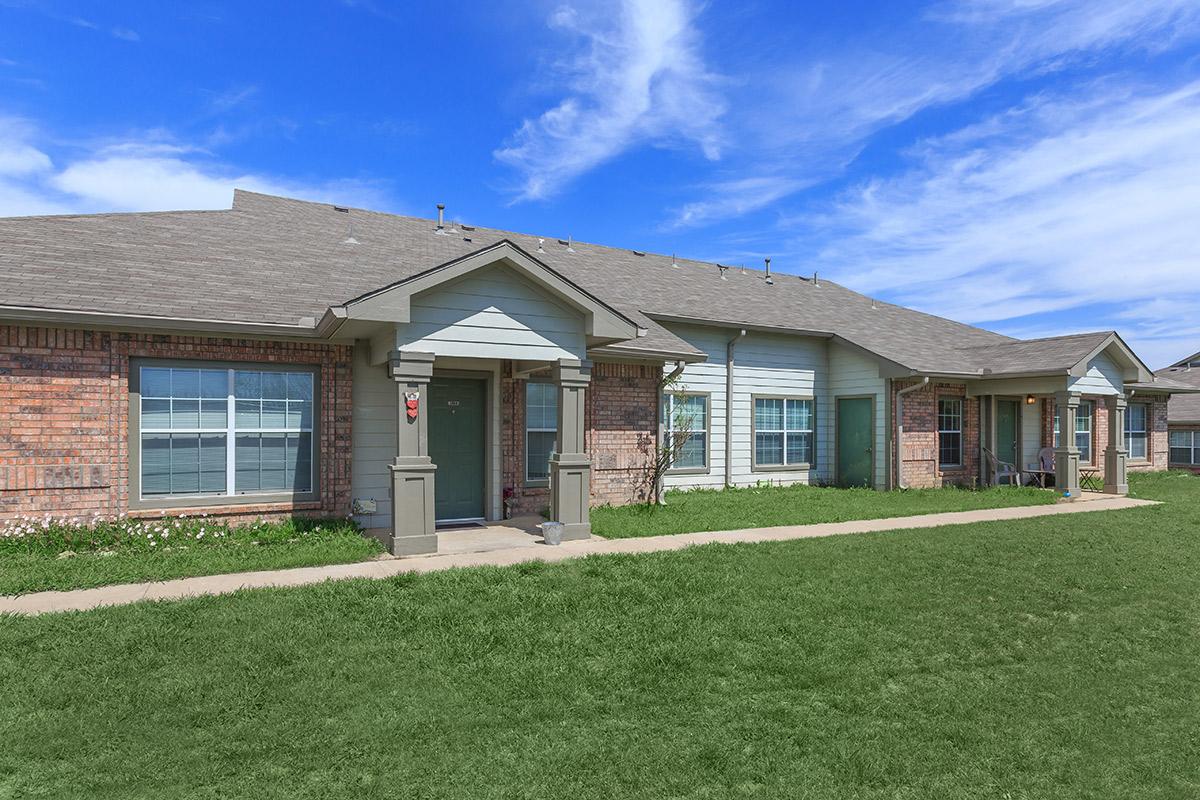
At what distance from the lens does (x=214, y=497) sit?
8.98 meters

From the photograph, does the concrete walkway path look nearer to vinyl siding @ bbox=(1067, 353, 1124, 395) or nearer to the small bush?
the small bush

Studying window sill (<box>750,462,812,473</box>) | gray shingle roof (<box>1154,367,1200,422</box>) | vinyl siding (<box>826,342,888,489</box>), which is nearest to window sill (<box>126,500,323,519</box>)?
window sill (<box>750,462,812,473</box>)

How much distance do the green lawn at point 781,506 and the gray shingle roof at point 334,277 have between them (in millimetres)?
2866

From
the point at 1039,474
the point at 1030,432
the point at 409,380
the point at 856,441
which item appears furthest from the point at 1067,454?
the point at 409,380

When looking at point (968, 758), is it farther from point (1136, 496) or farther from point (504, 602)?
point (1136, 496)

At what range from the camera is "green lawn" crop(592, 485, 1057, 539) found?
1019 centimetres

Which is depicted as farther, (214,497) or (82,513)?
(214,497)

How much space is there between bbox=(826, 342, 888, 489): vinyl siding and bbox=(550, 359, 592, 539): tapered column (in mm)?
8784

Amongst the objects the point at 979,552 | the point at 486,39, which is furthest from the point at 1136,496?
the point at 486,39

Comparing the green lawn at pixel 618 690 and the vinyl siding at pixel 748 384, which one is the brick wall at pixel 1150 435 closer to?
the vinyl siding at pixel 748 384

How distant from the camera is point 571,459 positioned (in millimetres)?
9305

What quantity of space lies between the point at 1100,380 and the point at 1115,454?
72.4 inches

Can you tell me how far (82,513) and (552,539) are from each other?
5.81 meters

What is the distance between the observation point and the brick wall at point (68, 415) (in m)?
8.01
